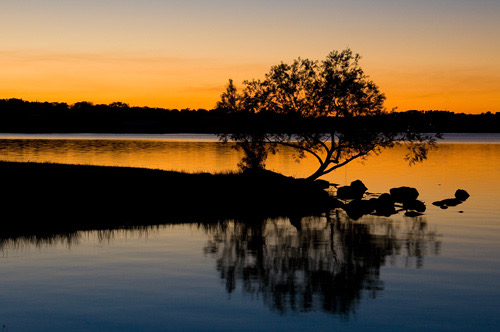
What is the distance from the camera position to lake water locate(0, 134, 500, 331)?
20.1 metres

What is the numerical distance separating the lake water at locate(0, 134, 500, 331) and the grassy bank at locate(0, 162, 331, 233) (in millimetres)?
3698

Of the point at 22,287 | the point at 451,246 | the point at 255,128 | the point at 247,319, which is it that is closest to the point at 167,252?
the point at 22,287

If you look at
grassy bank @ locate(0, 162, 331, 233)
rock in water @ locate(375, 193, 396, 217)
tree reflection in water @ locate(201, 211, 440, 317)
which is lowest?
tree reflection in water @ locate(201, 211, 440, 317)

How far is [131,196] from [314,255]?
1790 cm

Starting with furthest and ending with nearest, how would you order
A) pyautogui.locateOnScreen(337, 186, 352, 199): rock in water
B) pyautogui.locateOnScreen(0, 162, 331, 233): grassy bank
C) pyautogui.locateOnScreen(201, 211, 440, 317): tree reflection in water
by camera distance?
pyautogui.locateOnScreen(337, 186, 352, 199): rock in water
pyautogui.locateOnScreen(0, 162, 331, 233): grassy bank
pyautogui.locateOnScreen(201, 211, 440, 317): tree reflection in water

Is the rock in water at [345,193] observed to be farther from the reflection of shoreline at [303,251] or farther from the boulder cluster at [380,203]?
the reflection of shoreline at [303,251]

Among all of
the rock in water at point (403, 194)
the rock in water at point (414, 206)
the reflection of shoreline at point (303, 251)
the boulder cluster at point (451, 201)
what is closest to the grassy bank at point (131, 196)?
the reflection of shoreline at point (303, 251)

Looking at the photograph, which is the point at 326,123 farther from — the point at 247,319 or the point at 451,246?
the point at 247,319

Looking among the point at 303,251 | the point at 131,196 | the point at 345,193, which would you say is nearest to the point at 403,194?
the point at 345,193

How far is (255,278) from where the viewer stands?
88.0ft

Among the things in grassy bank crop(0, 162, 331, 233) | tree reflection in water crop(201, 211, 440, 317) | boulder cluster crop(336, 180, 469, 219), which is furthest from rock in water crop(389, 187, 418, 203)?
tree reflection in water crop(201, 211, 440, 317)

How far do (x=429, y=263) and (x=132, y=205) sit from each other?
71.0 ft

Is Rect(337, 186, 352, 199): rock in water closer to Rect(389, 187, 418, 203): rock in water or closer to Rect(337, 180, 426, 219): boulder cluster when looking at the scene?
Rect(337, 180, 426, 219): boulder cluster

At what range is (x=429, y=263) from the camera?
99.6 ft
